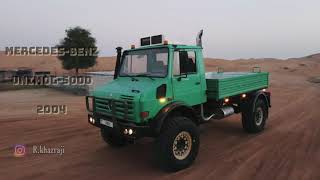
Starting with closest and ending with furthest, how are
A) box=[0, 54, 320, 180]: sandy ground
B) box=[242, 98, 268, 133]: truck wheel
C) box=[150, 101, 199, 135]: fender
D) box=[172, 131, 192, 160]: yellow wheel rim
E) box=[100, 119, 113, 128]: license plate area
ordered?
1. box=[150, 101, 199, 135]: fender
2. box=[0, 54, 320, 180]: sandy ground
3. box=[172, 131, 192, 160]: yellow wheel rim
4. box=[100, 119, 113, 128]: license plate area
5. box=[242, 98, 268, 133]: truck wheel

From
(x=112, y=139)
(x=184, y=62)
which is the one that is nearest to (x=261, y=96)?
(x=184, y=62)

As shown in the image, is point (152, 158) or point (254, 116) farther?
point (254, 116)

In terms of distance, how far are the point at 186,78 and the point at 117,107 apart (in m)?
1.69

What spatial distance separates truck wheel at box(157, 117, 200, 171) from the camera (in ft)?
20.3

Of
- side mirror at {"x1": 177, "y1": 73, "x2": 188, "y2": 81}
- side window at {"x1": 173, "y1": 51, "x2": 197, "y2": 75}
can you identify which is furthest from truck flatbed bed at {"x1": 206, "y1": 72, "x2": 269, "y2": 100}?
side mirror at {"x1": 177, "y1": 73, "x2": 188, "y2": 81}

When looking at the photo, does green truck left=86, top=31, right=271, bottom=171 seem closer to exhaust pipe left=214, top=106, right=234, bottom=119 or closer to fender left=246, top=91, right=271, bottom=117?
exhaust pipe left=214, top=106, right=234, bottom=119

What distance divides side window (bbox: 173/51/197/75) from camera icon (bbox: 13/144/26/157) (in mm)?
4421

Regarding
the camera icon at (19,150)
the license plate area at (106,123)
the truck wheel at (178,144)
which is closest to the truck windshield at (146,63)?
the truck wheel at (178,144)

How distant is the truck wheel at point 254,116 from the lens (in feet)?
29.9

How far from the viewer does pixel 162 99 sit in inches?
252

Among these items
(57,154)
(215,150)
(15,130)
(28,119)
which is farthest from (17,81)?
(215,150)

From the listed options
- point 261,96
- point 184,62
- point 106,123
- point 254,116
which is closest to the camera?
point 106,123

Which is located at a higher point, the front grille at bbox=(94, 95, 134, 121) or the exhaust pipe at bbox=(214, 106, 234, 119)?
the front grille at bbox=(94, 95, 134, 121)

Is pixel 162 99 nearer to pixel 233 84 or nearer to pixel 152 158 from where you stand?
pixel 152 158
